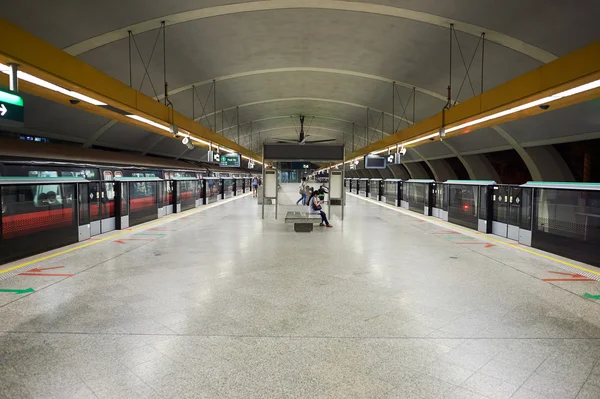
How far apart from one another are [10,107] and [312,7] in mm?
7161

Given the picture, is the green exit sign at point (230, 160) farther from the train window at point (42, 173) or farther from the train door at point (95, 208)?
the train door at point (95, 208)

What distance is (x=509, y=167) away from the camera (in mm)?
23109

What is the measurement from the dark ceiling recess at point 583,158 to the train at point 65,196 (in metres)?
18.6

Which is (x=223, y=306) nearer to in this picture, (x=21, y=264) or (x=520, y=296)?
(x=520, y=296)

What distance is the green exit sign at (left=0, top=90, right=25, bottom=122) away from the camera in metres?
3.84

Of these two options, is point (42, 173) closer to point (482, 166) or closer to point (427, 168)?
point (482, 166)

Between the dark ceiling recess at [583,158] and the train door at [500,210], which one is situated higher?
the dark ceiling recess at [583,158]

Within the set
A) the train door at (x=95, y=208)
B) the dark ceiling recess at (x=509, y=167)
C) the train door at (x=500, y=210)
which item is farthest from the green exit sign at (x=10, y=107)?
the dark ceiling recess at (x=509, y=167)

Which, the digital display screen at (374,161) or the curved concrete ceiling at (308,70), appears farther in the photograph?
the digital display screen at (374,161)

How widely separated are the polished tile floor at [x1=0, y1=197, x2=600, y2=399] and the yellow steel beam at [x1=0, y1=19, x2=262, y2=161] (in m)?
2.93

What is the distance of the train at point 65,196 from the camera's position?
705cm

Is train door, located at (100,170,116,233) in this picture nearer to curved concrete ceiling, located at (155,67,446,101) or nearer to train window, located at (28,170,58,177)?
train window, located at (28,170,58,177)

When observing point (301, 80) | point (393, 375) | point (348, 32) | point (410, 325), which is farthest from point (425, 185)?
point (393, 375)

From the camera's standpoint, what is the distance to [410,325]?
13.1 ft
